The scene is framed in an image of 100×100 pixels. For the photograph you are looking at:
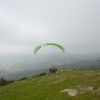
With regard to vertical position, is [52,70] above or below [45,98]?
above

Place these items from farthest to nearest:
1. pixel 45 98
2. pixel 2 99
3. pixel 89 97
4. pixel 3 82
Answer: pixel 3 82 → pixel 2 99 → pixel 45 98 → pixel 89 97

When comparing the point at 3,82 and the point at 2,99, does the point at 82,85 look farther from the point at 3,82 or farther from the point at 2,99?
the point at 3,82

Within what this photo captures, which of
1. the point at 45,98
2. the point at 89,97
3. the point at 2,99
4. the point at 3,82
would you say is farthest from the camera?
the point at 3,82

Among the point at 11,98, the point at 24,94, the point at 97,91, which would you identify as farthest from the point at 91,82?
the point at 11,98

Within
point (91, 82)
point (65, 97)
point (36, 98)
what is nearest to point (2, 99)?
point (36, 98)

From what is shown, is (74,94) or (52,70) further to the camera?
(52,70)

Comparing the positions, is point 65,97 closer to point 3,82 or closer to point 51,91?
point 51,91

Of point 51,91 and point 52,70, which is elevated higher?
point 52,70

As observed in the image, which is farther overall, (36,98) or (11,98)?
(11,98)

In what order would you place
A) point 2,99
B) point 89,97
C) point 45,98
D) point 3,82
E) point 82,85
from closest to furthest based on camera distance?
point 89,97
point 45,98
point 2,99
point 82,85
point 3,82
